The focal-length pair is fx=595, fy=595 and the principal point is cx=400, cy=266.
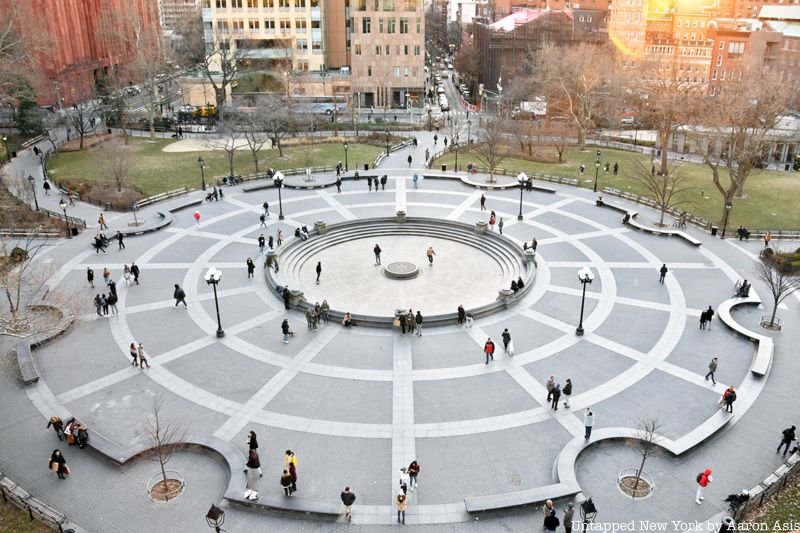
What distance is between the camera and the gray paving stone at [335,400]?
21.9 m

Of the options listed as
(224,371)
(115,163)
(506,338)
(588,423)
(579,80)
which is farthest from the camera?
(579,80)

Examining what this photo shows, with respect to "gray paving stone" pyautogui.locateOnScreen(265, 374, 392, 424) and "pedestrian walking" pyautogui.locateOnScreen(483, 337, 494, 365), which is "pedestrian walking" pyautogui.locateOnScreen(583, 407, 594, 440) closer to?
"pedestrian walking" pyautogui.locateOnScreen(483, 337, 494, 365)

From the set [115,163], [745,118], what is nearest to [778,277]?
[745,118]

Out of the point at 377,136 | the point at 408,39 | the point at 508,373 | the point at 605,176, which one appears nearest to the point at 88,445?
the point at 508,373

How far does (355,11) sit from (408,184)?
4496cm

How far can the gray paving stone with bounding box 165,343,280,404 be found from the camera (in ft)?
76.5

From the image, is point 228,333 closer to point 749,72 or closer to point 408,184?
point 408,184

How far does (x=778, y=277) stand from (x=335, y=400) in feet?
70.8

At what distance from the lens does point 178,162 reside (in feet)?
191

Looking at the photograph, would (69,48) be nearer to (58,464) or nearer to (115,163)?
(115,163)

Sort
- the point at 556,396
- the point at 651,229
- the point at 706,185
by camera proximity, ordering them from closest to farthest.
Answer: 1. the point at 556,396
2. the point at 651,229
3. the point at 706,185

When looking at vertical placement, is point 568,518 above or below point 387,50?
below

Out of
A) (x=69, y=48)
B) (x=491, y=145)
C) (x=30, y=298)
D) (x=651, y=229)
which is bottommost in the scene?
(x=651, y=229)

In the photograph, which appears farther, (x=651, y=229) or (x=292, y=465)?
(x=651, y=229)
